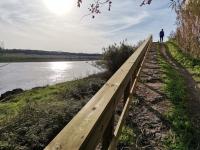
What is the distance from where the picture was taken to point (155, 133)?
5938 mm

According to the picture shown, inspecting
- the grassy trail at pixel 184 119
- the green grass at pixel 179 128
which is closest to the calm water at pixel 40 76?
Answer: the grassy trail at pixel 184 119

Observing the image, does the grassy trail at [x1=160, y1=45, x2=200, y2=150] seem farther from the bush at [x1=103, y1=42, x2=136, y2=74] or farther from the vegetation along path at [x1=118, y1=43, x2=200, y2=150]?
the bush at [x1=103, y1=42, x2=136, y2=74]

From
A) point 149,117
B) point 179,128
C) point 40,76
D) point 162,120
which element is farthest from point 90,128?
point 40,76

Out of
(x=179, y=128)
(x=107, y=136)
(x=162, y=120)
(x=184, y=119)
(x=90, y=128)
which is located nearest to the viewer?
(x=90, y=128)

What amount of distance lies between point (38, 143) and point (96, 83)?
20.0 ft

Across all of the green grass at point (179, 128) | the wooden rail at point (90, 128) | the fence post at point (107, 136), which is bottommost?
the green grass at point (179, 128)

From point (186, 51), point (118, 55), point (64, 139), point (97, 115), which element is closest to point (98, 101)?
point (97, 115)

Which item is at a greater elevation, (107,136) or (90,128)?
(90,128)

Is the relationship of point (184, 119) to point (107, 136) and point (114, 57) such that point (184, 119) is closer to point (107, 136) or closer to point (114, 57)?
point (107, 136)

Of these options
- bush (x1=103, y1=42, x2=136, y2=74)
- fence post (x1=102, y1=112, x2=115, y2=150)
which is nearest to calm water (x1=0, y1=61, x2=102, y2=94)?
bush (x1=103, y1=42, x2=136, y2=74)

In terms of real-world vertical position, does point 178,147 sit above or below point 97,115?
below

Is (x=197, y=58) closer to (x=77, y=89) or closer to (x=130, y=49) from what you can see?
(x=130, y=49)

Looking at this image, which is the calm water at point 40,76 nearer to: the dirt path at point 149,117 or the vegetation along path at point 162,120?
the dirt path at point 149,117

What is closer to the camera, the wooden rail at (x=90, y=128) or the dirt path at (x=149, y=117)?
the wooden rail at (x=90, y=128)
